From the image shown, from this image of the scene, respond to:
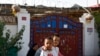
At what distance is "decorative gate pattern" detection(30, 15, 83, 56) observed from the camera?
15.9 meters

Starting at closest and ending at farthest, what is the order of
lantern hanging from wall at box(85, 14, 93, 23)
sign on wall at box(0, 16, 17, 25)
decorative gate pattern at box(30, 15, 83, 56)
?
sign on wall at box(0, 16, 17, 25) < decorative gate pattern at box(30, 15, 83, 56) < lantern hanging from wall at box(85, 14, 93, 23)

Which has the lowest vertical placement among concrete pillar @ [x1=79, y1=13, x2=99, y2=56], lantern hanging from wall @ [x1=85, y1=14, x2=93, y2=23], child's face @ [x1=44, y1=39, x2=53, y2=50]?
concrete pillar @ [x1=79, y1=13, x2=99, y2=56]

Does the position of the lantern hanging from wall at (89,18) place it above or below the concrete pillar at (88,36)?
above


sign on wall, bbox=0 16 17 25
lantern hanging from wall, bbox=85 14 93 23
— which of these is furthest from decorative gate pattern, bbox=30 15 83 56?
sign on wall, bbox=0 16 17 25

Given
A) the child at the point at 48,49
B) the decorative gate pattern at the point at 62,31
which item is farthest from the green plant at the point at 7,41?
the child at the point at 48,49

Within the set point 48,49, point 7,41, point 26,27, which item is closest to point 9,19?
point 26,27

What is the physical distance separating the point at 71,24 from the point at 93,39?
1.42 metres

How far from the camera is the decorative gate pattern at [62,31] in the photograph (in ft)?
52.2

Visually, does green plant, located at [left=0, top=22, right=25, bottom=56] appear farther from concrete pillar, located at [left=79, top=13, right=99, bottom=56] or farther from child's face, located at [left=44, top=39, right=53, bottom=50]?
child's face, located at [left=44, top=39, right=53, bottom=50]

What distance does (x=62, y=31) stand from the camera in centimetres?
1642

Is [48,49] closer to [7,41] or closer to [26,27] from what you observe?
[7,41]

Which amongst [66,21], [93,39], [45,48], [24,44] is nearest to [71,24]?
[66,21]

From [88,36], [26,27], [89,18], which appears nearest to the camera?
[26,27]

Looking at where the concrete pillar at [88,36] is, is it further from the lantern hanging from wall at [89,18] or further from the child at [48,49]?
the child at [48,49]
